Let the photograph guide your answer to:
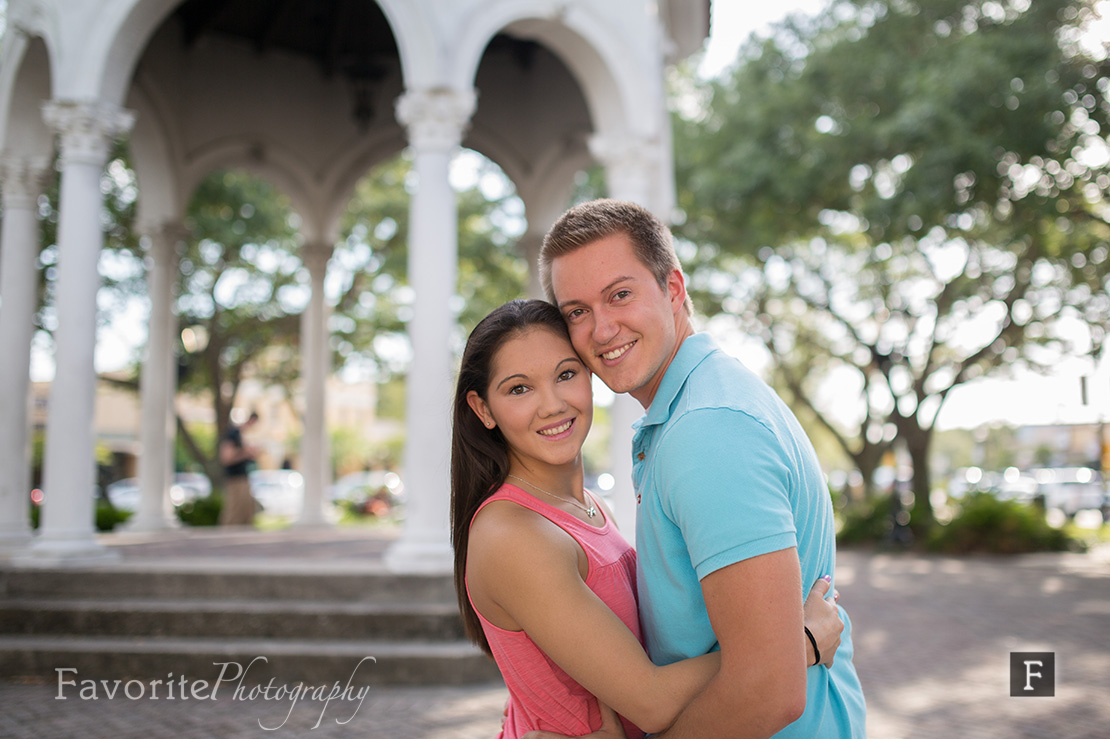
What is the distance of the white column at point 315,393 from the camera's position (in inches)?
513

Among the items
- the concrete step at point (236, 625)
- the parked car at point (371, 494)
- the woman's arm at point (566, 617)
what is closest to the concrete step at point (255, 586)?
the concrete step at point (236, 625)

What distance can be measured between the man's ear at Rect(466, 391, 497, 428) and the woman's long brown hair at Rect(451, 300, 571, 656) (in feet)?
0.04

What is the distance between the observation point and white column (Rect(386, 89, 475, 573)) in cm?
746


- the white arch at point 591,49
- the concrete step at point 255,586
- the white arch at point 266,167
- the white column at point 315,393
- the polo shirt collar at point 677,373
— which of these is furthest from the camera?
the white column at point 315,393

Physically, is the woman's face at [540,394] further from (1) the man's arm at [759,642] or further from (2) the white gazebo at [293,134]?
(2) the white gazebo at [293,134]

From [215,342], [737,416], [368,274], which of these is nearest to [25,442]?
[737,416]

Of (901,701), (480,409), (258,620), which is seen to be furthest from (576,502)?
(258,620)

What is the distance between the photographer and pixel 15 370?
8586 millimetres

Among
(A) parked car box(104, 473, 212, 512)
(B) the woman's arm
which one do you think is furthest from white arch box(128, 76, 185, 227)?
(A) parked car box(104, 473, 212, 512)

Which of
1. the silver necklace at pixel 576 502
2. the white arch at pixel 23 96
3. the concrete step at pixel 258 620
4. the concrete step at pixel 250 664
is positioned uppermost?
the white arch at pixel 23 96

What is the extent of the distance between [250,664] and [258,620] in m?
0.50

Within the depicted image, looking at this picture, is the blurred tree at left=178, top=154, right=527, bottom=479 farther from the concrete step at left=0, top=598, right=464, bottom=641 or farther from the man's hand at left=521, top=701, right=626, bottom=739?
the man's hand at left=521, top=701, right=626, bottom=739

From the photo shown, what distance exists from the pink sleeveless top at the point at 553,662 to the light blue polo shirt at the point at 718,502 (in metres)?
0.10

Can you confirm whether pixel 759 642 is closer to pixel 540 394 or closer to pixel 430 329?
pixel 540 394
